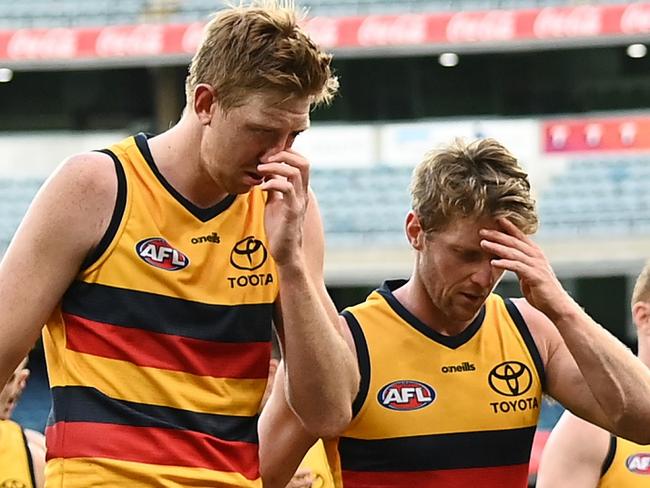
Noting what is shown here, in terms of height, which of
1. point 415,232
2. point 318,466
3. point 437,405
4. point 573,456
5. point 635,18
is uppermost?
point 635,18

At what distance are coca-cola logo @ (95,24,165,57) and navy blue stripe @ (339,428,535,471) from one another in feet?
51.4

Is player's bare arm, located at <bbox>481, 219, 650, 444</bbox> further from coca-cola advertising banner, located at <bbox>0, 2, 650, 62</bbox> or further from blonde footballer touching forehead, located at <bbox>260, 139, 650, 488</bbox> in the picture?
coca-cola advertising banner, located at <bbox>0, 2, 650, 62</bbox>

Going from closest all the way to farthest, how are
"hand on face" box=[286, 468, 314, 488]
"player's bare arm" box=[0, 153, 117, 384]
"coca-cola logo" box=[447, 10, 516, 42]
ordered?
"player's bare arm" box=[0, 153, 117, 384], "hand on face" box=[286, 468, 314, 488], "coca-cola logo" box=[447, 10, 516, 42]

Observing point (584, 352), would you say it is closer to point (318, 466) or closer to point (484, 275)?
point (484, 275)

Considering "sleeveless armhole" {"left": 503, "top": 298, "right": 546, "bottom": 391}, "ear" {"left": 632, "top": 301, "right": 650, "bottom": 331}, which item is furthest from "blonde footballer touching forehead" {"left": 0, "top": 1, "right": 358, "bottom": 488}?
"ear" {"left": 632, "top": 301, "right": 650, "bottom": 331}

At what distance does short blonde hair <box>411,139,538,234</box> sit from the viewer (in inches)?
126

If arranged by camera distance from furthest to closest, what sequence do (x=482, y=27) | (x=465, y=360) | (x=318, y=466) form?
(x=482, y=27)
(x=318, y=466)
(x=465, y=360)

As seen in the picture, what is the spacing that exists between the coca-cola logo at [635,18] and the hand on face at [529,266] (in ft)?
50.3

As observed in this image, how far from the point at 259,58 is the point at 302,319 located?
1.68 ft

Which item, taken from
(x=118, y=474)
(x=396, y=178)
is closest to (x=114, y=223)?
(x=118, y=474)

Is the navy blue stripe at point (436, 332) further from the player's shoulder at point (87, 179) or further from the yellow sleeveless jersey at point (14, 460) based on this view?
the yellow sleeveless jersey at point (14, 460)

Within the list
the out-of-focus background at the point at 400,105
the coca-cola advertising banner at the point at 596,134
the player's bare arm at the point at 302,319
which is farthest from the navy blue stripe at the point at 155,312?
the coca-cola advertising banner at the point at 596,134

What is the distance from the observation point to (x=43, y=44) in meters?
19.0

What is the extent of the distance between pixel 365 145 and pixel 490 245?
17.3 m
